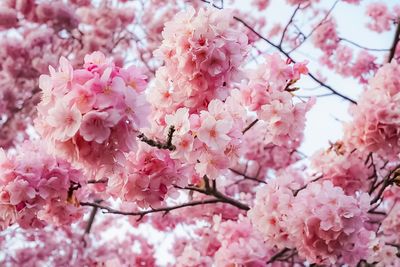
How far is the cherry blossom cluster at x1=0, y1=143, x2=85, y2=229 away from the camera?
230cm

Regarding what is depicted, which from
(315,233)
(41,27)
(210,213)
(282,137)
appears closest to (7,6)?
(41,27)

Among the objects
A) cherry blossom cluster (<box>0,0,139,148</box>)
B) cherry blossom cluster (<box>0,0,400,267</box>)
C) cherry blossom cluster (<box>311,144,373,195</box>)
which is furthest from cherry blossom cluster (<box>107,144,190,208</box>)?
cherry blossom cluster (<box>0,0,139,148</box>)

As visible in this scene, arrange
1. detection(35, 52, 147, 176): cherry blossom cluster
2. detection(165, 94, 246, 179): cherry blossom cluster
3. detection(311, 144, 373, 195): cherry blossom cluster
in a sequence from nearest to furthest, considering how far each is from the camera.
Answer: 1. detection(35, 52, 147, 176): cherry blossom cluster
2. detection(165, 94, 246, 179): cherry blossom cluster
3. detection(311, 144, 373, 195): cherry blossom cluster

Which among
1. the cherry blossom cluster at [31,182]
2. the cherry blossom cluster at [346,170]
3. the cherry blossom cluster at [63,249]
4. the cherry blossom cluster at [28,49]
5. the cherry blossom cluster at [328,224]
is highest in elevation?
the cherry blossom cluster at [328,224]

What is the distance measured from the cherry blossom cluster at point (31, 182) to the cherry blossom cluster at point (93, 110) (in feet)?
1.25

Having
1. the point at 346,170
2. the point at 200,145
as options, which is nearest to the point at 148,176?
the point at 200,145

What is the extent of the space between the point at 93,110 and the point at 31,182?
26.5 inches

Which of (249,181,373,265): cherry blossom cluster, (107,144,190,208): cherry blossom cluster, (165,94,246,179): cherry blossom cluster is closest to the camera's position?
(165,94,246,179): cherry blossom cluster

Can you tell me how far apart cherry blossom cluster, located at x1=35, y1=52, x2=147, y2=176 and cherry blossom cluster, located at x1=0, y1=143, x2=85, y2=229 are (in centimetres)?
38

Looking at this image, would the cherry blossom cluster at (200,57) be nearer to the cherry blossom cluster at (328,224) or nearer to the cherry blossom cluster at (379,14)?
the cherry blossom cluster at (328,224)

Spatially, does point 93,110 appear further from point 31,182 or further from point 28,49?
point 28,49

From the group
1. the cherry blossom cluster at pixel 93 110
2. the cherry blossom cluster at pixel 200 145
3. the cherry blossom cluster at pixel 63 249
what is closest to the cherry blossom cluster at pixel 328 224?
the cherry blossom cluster at pixel 200 145

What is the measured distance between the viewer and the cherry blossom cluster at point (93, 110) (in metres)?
1.82

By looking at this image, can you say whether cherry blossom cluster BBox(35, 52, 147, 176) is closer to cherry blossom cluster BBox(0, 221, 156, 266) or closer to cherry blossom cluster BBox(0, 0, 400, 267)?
cherry blossom cluster BBox(0, 0, 400, 267)
